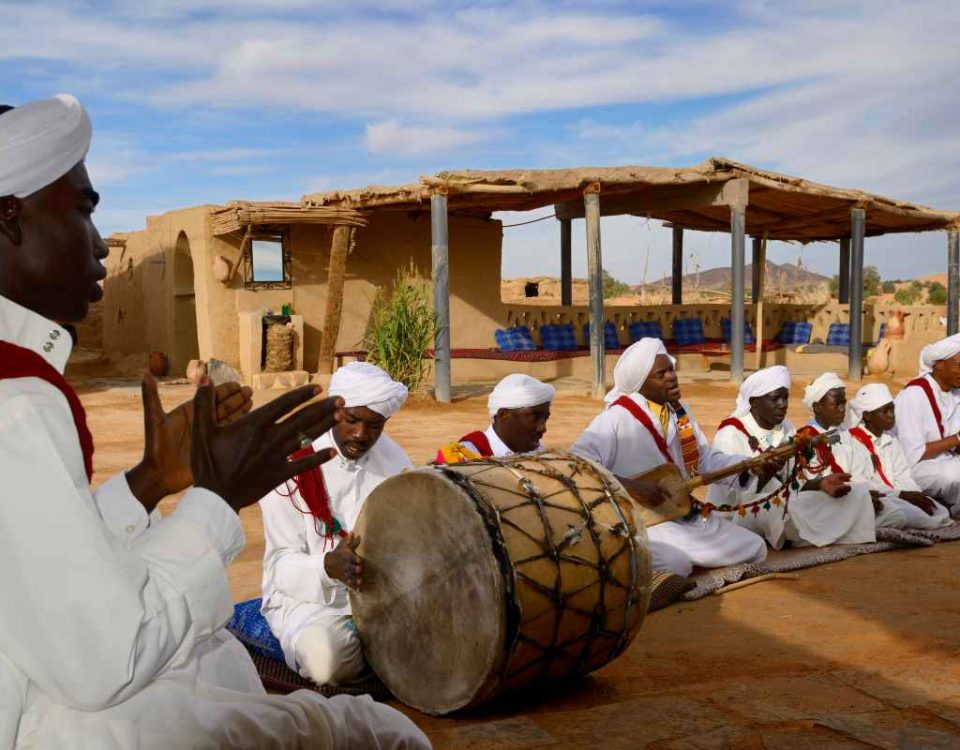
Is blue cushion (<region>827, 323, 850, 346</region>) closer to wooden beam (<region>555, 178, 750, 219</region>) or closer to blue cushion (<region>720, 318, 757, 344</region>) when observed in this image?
blue cushion (<region>720, 318, 757, 344</region>)

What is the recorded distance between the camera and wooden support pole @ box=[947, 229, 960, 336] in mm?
18422

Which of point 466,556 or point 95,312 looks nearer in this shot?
point 466,556

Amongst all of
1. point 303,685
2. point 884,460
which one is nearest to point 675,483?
point 303,685

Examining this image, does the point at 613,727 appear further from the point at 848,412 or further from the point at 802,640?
the point at 848,412

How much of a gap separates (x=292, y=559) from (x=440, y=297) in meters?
9.46

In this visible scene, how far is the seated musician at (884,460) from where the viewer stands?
633 cm

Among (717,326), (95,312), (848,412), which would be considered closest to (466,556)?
(848,412)

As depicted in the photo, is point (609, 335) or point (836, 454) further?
point (609, 335)

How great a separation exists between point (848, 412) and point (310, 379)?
9241 millimetres

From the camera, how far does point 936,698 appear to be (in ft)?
11.3

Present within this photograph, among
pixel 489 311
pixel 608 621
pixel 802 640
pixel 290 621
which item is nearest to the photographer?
pixel 608 621

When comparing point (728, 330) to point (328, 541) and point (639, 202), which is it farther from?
point (328, 541)

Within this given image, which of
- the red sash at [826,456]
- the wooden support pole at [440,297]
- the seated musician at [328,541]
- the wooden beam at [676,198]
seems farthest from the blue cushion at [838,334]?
the seated musician at [328,541]

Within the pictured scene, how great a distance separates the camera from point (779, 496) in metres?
5.97
